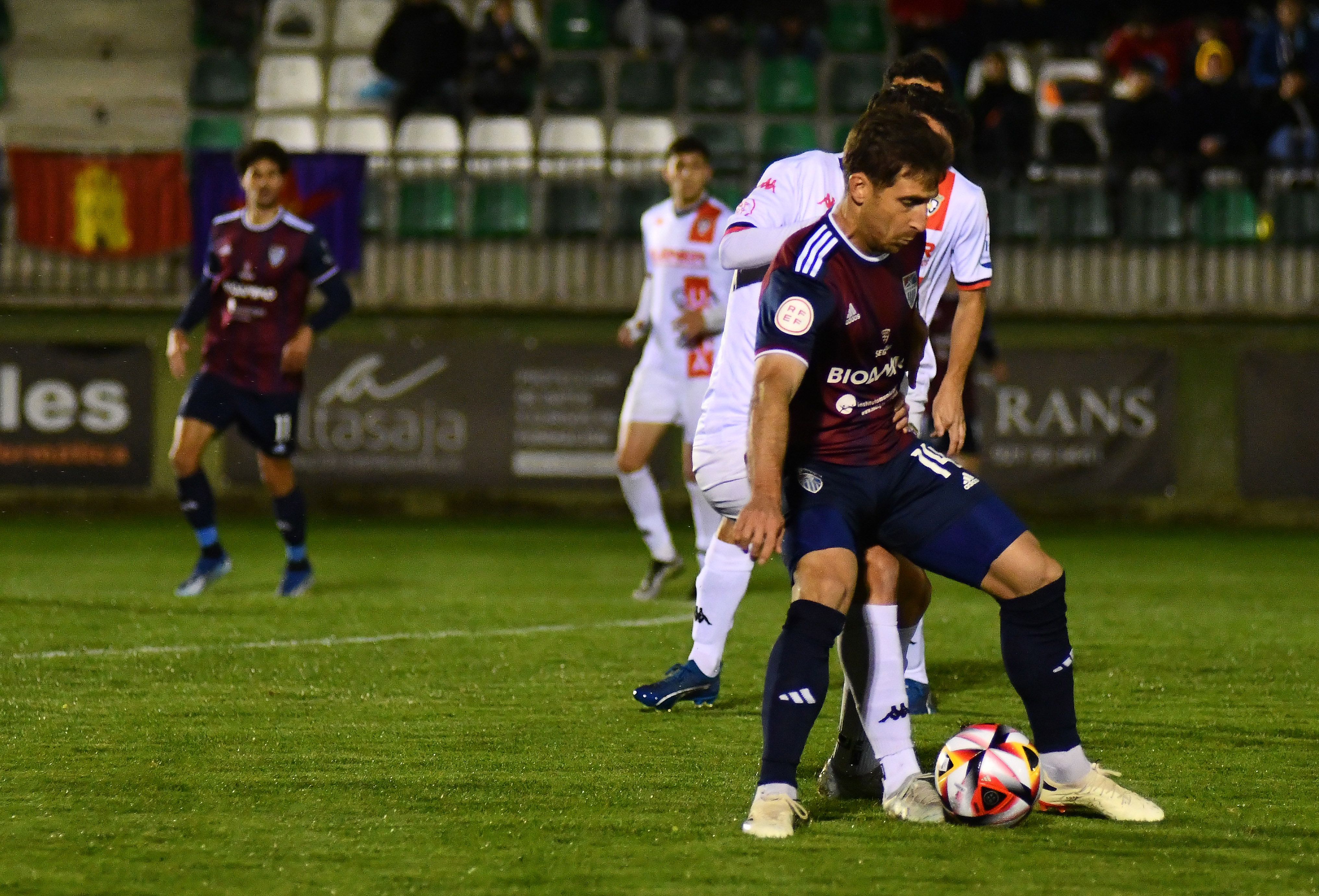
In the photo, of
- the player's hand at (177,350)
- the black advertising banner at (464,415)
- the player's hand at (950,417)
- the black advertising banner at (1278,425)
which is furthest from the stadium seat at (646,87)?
the player's hand at (950,417)

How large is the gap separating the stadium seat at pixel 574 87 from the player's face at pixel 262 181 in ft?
28.0

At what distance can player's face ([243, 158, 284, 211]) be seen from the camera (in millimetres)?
8617

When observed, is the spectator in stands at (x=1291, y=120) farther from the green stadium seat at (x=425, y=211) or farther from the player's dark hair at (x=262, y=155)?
the player's dark hair at (x=262, y=155)

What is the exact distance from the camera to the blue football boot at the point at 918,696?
5562 millimetres

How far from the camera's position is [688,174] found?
8.30 metres

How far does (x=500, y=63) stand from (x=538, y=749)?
485 inches

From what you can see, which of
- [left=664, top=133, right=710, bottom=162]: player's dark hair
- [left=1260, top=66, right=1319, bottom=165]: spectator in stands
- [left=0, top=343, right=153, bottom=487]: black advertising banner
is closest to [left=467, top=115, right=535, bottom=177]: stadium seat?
[left=0, top=343, right=153, bottom=487]: black advertising banner

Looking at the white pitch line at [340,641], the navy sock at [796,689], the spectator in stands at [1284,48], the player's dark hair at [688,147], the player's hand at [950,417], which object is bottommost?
the white pitch line at [340,641]

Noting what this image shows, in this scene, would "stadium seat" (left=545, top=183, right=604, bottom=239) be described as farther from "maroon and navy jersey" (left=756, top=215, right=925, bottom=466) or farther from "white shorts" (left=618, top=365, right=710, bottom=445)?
"maroon and navy jersey" (left=756, top=215, right=925, bottom=466)

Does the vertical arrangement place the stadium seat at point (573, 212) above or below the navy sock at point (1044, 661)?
above

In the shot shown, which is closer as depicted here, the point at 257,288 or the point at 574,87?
the point at 257,288

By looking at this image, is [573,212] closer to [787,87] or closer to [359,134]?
[359,134]

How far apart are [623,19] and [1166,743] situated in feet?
44.5

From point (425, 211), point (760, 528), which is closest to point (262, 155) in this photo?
point (760, 528)
